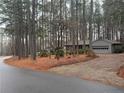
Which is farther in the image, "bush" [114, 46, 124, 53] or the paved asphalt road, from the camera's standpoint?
"bush" [114, 46, 124, 53]

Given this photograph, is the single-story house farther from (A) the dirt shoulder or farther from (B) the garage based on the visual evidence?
(A) the dirt shoulder

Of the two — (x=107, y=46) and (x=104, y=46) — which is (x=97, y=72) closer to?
(x=107, y=46)

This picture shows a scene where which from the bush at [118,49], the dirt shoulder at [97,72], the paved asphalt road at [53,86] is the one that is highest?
the bush at [118,49]

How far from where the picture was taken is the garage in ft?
156

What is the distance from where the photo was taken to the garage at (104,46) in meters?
47.6

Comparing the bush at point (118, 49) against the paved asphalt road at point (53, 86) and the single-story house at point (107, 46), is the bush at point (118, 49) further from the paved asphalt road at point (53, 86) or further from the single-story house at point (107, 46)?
the paved asphalt road at point (53, 86)

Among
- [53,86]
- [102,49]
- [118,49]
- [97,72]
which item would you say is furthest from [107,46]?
[53,86]

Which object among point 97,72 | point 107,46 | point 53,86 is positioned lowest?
point 97,72

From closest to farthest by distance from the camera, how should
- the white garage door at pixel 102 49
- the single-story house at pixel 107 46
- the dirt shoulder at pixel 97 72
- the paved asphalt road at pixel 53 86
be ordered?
the paved asphalt road at pixel 53 86
the dirt shoulder at pixel 97 72
the single-story house at pixel 107 46
the white garage door at pixel 102 49

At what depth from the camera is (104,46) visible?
4859cm

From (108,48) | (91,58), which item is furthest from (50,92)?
(108,48)

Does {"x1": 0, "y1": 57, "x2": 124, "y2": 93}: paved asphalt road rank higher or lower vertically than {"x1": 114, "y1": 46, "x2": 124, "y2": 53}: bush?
lower

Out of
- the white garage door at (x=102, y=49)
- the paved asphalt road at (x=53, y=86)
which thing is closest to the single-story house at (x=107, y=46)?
the white garage door at (x=102, y=49)

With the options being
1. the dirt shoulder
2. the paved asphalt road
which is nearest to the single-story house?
the dirt shoulder
